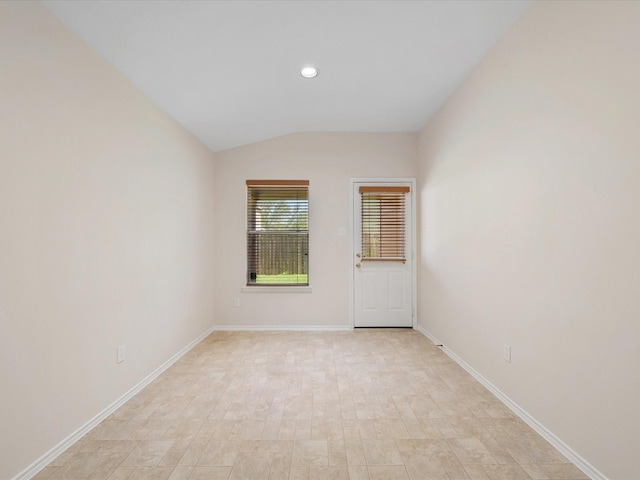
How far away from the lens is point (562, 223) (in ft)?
5.81

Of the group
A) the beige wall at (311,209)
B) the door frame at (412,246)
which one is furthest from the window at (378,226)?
the beige wall at (311,209)

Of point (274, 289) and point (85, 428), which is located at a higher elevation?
point (274, 289)

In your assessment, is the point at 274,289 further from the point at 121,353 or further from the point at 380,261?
the point at 121,353

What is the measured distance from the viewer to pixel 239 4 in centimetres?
192

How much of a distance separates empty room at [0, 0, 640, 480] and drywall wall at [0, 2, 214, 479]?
0.01 meters

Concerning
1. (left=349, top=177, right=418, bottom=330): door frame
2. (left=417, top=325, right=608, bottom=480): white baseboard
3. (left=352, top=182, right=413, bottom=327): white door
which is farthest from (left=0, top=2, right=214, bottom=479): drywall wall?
(left=417, top=325, right=608, bottom=480): white baseboard

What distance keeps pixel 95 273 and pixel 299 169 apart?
9.16 ft

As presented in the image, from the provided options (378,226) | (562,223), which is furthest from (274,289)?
(562,223)

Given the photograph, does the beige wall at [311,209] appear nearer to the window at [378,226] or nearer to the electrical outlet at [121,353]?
the window at [378,226]

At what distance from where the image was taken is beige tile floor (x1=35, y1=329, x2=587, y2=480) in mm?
1632

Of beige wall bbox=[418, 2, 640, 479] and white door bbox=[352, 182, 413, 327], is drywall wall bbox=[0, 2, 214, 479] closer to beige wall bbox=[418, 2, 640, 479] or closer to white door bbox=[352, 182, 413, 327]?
white door bbox=[352, 182, 413, 327]

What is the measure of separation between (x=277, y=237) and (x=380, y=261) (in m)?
1.46

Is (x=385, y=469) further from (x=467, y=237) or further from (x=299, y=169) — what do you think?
(x=299, y=169)

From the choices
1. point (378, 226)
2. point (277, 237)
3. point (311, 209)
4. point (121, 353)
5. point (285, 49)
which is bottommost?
point (121, 353)
